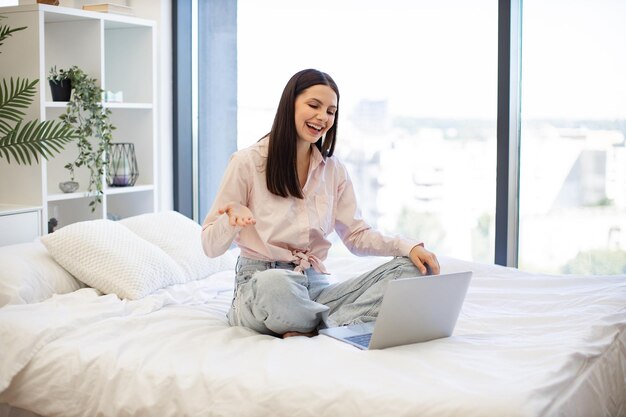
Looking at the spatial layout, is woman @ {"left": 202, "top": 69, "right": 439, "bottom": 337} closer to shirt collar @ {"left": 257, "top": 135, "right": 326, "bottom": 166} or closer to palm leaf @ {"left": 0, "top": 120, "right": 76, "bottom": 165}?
shirt collar @ {"left": 257, "top": 135, "right": 326, "bottom": 166}

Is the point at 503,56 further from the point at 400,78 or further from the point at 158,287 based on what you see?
the point at 158,287

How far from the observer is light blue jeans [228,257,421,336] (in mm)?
2277

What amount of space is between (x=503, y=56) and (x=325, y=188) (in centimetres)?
144

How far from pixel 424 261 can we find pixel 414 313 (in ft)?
1.22

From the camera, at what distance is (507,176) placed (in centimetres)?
379

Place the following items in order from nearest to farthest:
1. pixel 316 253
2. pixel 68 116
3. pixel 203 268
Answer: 1. pixel 316 253
2. pixel 203 268
3. pixel 68 116

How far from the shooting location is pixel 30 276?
8.98ft

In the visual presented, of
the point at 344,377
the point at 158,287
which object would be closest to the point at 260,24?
the point at 158,287

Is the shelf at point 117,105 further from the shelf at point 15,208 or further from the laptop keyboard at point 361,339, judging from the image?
the laptop keyboard at point 361,339

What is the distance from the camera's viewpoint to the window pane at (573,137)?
3586mm

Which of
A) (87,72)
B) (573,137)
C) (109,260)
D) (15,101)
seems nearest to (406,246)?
(109,260)

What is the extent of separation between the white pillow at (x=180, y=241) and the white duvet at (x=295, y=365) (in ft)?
1.49

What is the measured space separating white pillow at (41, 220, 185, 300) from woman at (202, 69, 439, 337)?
41cm

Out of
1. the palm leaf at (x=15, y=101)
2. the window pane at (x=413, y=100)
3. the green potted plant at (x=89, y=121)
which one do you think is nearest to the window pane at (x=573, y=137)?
the window pane at (x=413, y=100)
